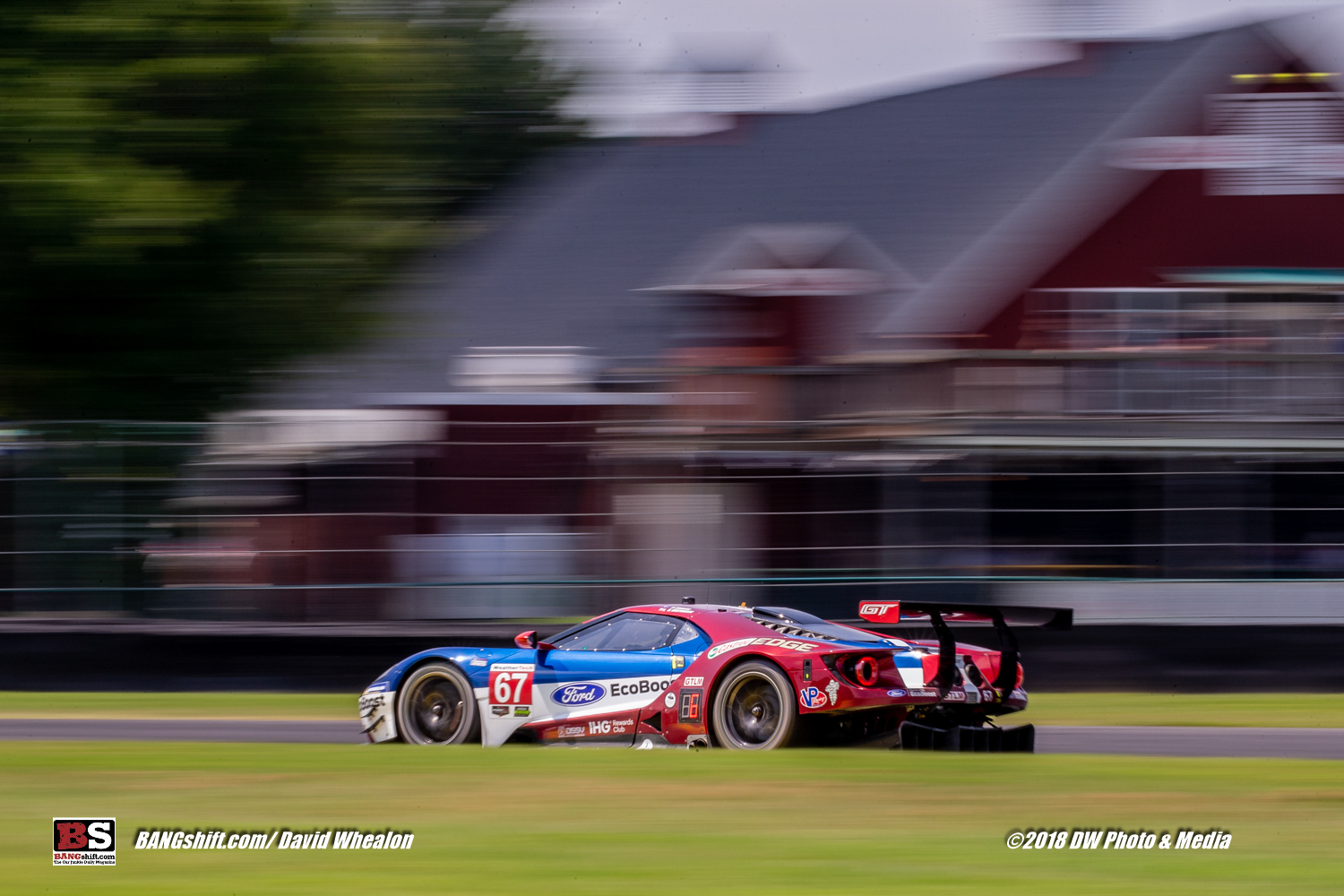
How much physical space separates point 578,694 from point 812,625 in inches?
56.4

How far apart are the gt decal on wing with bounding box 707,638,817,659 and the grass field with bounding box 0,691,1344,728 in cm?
342

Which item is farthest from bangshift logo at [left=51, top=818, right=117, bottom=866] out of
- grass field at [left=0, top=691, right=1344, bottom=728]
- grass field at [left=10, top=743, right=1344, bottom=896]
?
grass field at [left=0, top=691, right=1344, bottom=728]

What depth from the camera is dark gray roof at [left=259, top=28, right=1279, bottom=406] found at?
21812 mm

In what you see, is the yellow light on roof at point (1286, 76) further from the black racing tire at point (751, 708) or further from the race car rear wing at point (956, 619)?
the black racing tire at point (751, 708)

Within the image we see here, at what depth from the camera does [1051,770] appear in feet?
26.5

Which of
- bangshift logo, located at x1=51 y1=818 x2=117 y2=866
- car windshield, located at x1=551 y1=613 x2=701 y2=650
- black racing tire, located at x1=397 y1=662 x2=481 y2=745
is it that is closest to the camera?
bangshift logo, located at x1=51 y1=818 x2=117 y2=866

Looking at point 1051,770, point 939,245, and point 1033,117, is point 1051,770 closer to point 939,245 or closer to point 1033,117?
point 939,245

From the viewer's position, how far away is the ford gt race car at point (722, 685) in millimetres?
8867

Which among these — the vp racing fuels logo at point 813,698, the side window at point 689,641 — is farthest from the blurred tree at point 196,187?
the vp racing fuels logo at point 813,698

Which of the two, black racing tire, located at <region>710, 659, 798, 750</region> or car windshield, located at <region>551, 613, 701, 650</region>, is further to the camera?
car windshield, located at <region>551, 613, 701, 650</region>

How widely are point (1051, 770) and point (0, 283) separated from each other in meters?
6.35

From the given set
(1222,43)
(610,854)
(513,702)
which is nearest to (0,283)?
(513,702)

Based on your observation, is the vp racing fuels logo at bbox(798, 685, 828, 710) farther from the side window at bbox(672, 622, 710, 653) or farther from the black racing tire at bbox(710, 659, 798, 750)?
the side window at bbox(672, 622, 710, 653)

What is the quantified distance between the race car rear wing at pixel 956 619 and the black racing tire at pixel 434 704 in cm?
262
